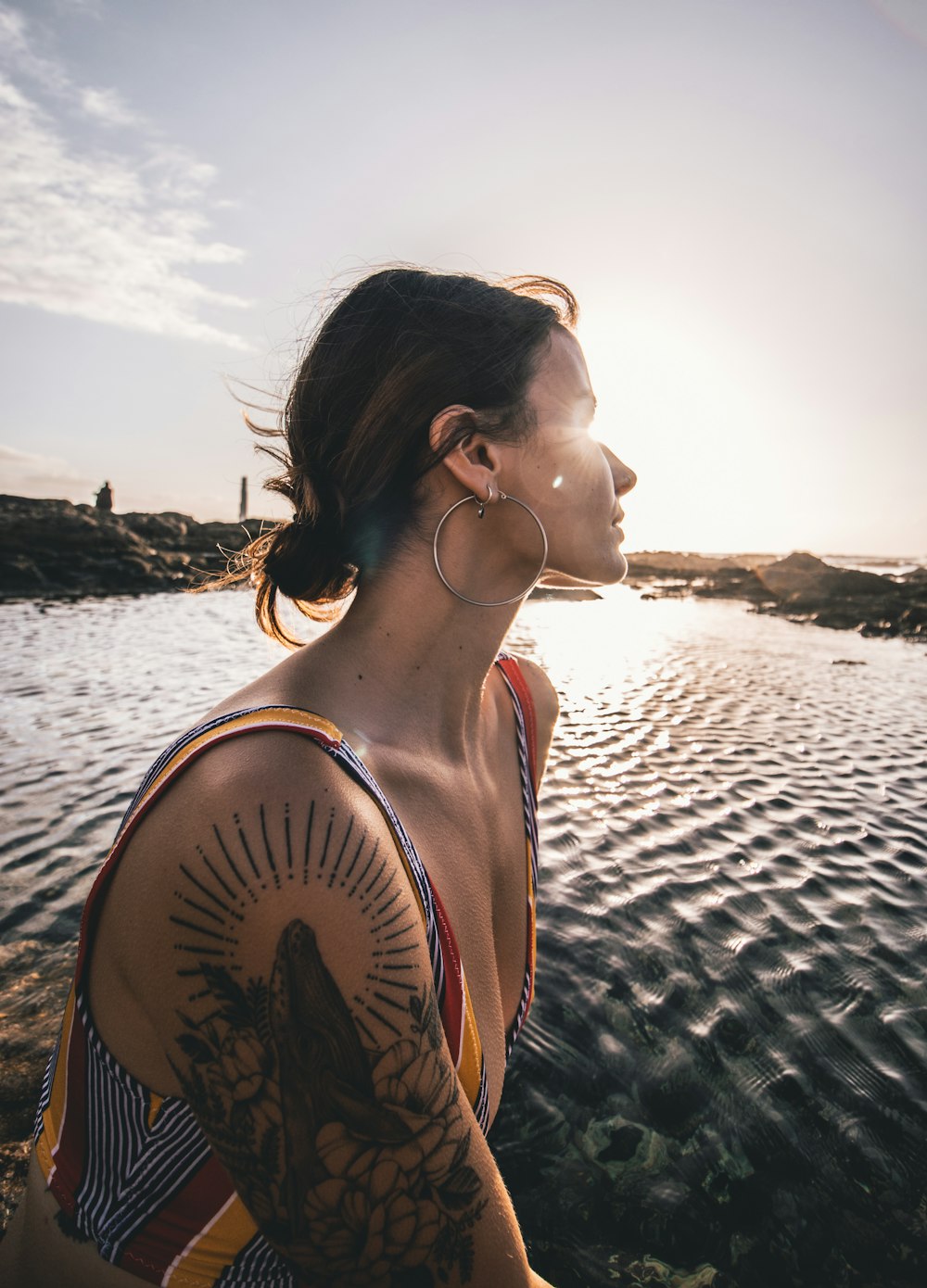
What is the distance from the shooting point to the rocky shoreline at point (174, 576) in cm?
2242

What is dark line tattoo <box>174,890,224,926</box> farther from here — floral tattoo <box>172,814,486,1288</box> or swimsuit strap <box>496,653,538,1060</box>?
swimsuit strap <box>496,653,538,1060</box>

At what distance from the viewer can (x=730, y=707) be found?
30.9 ft

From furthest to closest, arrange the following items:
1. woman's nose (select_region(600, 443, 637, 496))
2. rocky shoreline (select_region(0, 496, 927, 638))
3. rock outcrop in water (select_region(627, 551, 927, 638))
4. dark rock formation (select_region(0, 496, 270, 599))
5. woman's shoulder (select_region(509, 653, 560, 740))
A: dark rock formation (select_region(0, 496, 270, 599)) → rocky shoreline (select_region(0, 496, 927, 638)) → rock outcrop in water (select_region(627, 551, 927, 638)) → woman's shoulder (select_region(509, 653, 560, 740)) → woman's nose (select_region(600, 443, 637, 496))

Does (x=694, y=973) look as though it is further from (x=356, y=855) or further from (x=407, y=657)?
(x=356, y=855)

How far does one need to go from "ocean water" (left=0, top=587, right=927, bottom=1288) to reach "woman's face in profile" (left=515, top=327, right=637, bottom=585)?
2.25 m

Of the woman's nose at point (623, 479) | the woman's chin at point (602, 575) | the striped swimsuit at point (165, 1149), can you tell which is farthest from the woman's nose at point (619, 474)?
the striped swimsuit at point (165, 1149)

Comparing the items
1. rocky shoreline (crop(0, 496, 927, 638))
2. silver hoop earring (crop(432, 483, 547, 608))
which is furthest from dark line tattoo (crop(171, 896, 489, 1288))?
rocky shoreline (crop(0, 496, 927, 638))

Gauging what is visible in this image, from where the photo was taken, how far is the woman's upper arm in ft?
3.18

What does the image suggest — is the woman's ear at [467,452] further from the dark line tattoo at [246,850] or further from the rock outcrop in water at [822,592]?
the rock outcrop in water at [822,592]

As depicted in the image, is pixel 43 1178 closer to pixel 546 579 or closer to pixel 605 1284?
pixel 605 1284

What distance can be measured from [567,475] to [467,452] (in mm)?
322

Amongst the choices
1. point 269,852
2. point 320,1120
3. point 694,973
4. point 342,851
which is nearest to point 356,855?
point 342,851

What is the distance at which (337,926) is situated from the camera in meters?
1.02

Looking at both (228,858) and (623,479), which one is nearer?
(228,858)
